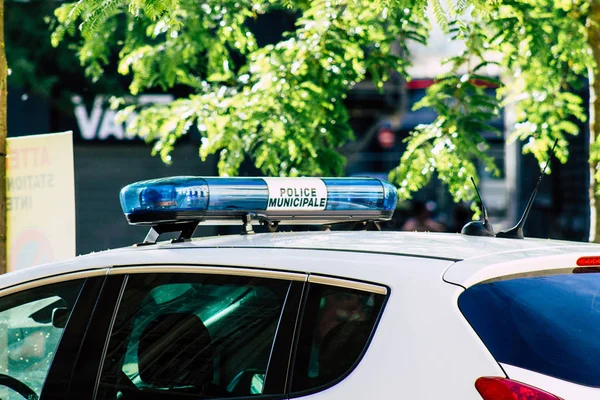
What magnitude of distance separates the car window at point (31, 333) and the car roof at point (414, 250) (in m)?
0.07

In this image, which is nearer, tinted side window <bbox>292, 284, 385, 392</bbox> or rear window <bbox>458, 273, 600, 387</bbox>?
rear window <bbox>458, 273, 600, 387</bbox>

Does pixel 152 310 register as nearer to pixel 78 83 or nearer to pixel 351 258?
pixel 351 258

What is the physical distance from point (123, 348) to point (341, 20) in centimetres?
416

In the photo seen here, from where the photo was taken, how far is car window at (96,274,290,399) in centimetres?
258

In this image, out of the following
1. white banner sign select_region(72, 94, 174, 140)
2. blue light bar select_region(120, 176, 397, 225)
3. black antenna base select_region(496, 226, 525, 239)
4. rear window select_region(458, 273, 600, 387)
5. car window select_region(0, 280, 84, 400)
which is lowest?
car window select_region(0, 280, 84, 400)

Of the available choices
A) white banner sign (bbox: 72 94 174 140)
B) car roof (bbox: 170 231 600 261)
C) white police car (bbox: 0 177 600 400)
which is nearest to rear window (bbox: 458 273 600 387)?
white police car (bbox: 0 177 600 400)

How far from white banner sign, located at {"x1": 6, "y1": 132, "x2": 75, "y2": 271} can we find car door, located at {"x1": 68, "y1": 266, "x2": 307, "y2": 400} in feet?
9.05

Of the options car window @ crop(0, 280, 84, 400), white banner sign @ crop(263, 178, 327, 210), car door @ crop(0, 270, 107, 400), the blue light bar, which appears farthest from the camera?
white banner sign @ crop(263, 178, 327, 210)

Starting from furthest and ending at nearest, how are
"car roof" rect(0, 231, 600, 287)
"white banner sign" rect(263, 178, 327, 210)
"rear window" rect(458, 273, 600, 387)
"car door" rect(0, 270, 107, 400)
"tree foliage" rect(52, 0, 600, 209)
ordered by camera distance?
"tree foliage" rect(52, 0, 600, 209), "white banner sign" rect(263, 178, 327, 210), "car door" rect(0, 270, 107, 400), "car roof" rect(0, 231, 600, 287), "rear window" rect(458, 273, 600, 387)

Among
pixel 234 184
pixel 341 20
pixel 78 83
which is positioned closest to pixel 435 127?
pixel 341 20

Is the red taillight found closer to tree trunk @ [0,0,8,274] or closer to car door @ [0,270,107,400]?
car door @ [0,270,107,400]

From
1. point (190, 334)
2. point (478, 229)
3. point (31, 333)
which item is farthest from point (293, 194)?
point (31, 333)

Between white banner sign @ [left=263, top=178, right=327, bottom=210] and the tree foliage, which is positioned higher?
the tree foliage

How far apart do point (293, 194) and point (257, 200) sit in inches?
5.5
